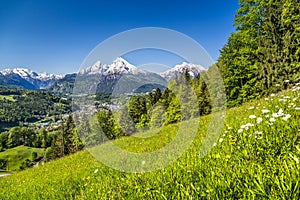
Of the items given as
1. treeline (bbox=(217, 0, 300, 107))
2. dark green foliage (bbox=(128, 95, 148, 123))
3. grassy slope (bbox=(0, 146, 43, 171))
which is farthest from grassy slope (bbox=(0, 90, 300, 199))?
grassy slope (bbox=(0, 146, 43, 171))

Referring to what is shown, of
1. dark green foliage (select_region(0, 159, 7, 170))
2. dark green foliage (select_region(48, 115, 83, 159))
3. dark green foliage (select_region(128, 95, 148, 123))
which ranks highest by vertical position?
dark green foliage (select_region(128, 95, 148, 123))

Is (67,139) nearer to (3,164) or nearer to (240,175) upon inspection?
(240,175)

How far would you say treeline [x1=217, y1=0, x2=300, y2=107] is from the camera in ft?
96.1

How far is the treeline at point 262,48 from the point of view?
96.1 feet

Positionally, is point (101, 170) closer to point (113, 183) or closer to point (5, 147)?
point (113, 183)

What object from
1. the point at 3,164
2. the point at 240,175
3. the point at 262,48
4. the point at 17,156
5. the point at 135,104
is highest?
the point at 262,48

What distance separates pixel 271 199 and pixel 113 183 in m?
3.05

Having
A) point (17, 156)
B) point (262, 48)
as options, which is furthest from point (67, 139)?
point (17, 156)

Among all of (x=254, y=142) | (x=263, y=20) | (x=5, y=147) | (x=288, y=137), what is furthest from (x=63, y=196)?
(x=5, y=147)

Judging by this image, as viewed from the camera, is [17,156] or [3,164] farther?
[17,156]

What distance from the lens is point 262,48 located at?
31.9 meters

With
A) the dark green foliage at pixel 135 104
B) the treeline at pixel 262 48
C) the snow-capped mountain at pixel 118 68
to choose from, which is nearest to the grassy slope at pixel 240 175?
the snow-capped mountain at pixel 118 68

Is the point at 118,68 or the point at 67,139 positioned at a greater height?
the point at 118,68

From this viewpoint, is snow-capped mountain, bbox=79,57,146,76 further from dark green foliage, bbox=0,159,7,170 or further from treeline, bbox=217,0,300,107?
dark green foliage, bbox=0,159,7,170
